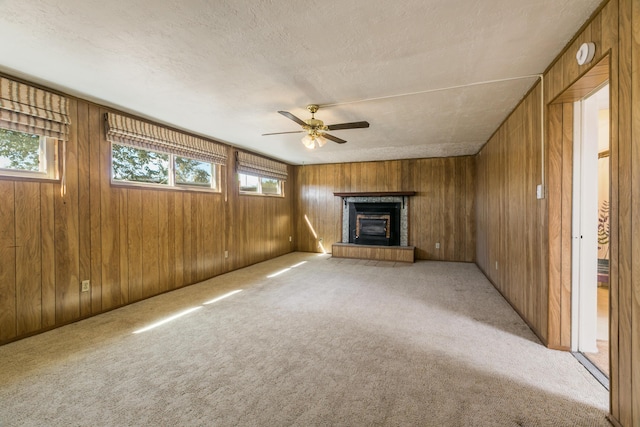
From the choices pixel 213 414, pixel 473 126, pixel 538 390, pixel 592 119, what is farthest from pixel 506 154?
pixel 213 414

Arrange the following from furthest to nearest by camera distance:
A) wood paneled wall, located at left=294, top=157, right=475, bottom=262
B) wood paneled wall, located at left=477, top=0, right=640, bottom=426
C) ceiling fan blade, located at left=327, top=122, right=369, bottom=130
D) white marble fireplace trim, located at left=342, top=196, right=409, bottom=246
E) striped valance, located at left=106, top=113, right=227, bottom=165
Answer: white marble fireplace trim, located at left=342, top=196, right=409, bottom=246 < wood paneled wall, located at left=294, top=157, right=475, bottom=262 < striped valance, located at left=106, top=113, right=227, bottom=165 < ceiling fan blade, located at left=327, top=122, right=369, bottom=130 < wood paneled wall, located at left=477, top=0, right=640, bottom=426

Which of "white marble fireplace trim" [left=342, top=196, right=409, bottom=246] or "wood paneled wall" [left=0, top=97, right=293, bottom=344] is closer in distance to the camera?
"wood paneled wall" [left=0, top=97, right=293, bottom=344]

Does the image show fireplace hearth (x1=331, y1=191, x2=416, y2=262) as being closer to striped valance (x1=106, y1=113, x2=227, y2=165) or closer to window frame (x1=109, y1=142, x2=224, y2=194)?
window frame (x1=109, y1=142, x2=224, y2=194)

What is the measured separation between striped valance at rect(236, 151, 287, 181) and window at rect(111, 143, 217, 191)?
601 mm

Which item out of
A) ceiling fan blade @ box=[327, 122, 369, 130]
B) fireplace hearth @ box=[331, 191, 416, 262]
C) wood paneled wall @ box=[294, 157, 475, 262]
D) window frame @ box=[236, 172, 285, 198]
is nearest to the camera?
ceiling fan blade @ box=[327, 122, 369, 130]

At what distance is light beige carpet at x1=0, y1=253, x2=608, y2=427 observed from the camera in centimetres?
153

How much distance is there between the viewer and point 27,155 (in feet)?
8.29

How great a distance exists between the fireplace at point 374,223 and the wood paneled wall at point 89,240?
3414 millimetres

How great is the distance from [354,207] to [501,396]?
5.17 metres

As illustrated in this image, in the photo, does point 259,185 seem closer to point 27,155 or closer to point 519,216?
point 27,155

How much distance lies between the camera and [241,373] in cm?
192

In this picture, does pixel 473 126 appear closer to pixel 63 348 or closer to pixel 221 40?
pixel 221 40

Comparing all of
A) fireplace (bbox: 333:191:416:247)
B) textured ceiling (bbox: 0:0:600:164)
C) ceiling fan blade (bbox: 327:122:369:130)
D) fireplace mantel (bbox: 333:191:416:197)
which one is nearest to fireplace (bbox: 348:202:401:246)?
fireplace (bbox: 333:191:416:247)

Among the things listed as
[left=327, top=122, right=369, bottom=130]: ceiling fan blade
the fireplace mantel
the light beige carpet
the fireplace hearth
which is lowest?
the light beige carpet
